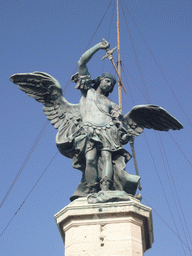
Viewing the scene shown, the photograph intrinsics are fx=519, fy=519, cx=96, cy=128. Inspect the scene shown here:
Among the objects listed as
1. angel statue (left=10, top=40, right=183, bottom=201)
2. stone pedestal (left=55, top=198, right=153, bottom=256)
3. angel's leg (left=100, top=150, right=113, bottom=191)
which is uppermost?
angel statue (left=10, top=40, right=183, bottom=201)

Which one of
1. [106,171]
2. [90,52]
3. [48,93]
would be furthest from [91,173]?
[90,52]

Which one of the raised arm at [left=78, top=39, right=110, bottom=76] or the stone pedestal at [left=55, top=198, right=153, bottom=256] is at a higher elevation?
the raised arm at [left=78, top=39, right=110, bottom=76]

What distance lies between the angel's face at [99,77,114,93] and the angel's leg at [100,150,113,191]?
5.56ft

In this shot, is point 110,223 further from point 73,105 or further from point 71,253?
point 73,105

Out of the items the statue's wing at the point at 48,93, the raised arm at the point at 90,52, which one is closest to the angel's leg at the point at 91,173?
the statue's wing at the point at 48,93

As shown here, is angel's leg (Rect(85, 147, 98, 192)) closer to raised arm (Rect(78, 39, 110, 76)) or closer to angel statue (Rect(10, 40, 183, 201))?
angel statue (Rect(10, 40, 183, 201))

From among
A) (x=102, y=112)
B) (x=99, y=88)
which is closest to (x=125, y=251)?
(x=102, y=112)

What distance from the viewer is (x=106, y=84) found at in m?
12.2

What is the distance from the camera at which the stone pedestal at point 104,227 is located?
9.95 meters

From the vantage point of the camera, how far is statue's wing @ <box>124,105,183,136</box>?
1233cm

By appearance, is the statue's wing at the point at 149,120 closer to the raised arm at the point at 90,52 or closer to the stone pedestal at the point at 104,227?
the raised arm at the point at 90,52

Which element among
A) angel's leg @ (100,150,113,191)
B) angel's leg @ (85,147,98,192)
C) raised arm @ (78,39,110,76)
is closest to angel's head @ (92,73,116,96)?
raised arm @ (78,39,110,76)

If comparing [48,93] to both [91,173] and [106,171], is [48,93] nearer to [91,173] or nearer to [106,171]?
[91,173]

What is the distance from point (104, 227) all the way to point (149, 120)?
11.0ft
